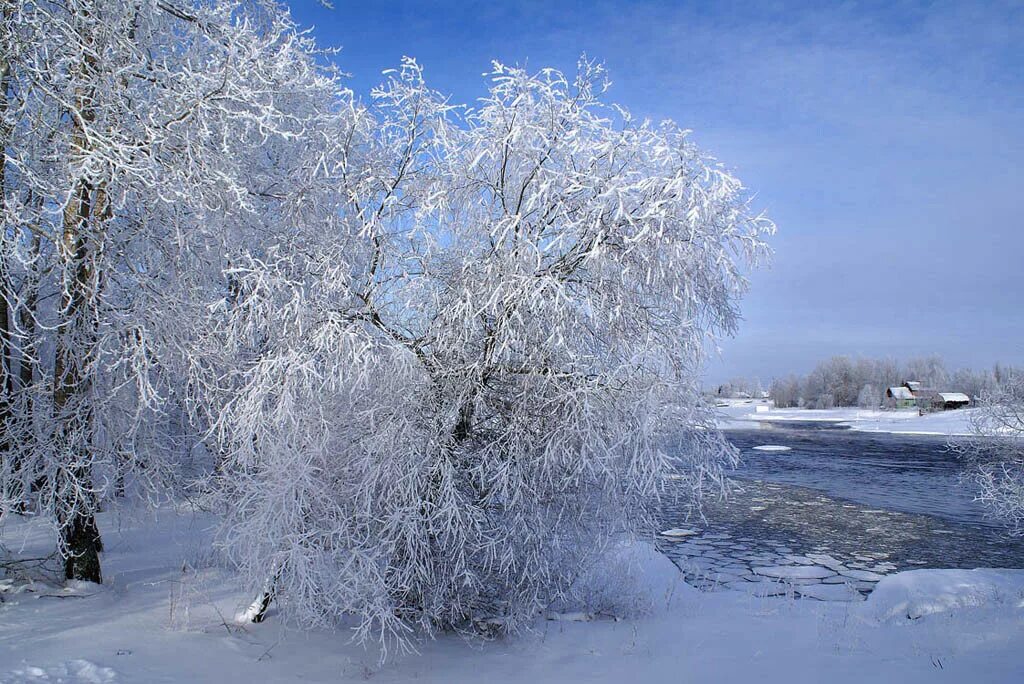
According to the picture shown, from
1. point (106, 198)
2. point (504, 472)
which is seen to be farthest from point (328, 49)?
point (504, 472)

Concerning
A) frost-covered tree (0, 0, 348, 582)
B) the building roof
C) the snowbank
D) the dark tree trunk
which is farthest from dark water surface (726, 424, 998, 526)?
the building roof

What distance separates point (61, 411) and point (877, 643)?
26.3ft

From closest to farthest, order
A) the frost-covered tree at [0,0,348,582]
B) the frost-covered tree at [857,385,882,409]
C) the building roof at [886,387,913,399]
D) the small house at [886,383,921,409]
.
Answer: the frost-covered tree at [0,0,348,582]
the small house at [886,383,921,409]
the building roof at [886,387,913,399]
the frost-covered tree at [857,385,882,409]

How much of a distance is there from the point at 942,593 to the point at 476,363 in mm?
7390

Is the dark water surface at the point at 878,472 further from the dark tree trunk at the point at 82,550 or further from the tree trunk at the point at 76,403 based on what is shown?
the tree trunk at the point at 76,403

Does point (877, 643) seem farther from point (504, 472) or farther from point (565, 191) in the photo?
point (565, 191)

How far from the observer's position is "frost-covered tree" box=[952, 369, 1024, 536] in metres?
13.6

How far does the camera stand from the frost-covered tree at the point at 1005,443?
13555 millimetres

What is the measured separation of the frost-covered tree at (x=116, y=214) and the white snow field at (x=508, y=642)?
84 centimetres

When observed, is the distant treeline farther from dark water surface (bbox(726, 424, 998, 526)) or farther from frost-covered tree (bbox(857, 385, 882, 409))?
dark water surface (bbox(726, 424, 998, 526))

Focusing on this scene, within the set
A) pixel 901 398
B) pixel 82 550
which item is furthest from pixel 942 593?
pixel 901 398

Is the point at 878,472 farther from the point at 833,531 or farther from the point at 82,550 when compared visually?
the point at 82,550

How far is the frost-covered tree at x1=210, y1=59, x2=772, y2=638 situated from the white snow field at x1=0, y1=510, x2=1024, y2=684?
0.37 m

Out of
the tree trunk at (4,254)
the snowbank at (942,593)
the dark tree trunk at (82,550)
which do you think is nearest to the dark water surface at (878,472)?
the snowbank at (942,593)
